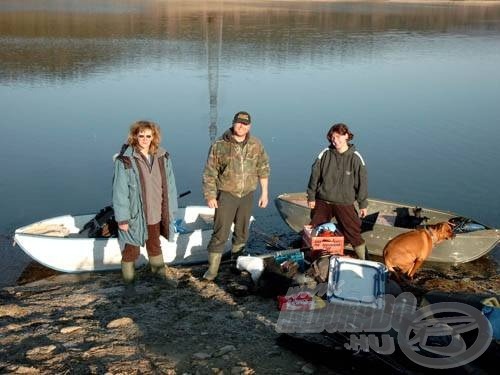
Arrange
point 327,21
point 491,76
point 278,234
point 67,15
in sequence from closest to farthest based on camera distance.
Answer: point 278,234
point 491,76
point 67,15
point 327,21

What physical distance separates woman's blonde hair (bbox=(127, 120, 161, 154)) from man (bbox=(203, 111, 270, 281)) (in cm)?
60

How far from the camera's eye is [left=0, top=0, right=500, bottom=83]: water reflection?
23609mm

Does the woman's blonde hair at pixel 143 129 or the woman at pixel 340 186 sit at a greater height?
the woman's blonde hair at pixel 143 129

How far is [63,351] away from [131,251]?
67.8 inches

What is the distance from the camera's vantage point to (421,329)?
13.9 ft

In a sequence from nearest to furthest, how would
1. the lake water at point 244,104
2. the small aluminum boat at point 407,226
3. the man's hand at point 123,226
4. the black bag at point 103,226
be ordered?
the man's hand at point 123,226
the black bag at point 103,226
the small aluminum boat at point 407,226
the lake water at point 244,104

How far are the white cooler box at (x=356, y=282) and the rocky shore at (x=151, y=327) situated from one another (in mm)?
589

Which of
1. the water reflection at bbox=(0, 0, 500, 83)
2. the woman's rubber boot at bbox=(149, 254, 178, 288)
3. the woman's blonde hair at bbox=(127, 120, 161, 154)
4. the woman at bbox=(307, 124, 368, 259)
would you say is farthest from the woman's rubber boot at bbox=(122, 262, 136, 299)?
the water reflection at bbox=(0, 0, 500, 83)

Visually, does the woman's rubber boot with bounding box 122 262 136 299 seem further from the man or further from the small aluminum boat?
the small aluminum boat

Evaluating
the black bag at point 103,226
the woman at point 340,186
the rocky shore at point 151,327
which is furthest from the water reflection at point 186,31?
the woman at point 340,186

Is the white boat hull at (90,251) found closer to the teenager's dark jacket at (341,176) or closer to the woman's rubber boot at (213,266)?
the woman's rubber boot at (213,266)

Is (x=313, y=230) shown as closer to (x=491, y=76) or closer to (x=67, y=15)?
(x=491, y=76)

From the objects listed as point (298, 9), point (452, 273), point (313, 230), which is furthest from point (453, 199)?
point (298, 9)

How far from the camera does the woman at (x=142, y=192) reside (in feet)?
18.3
